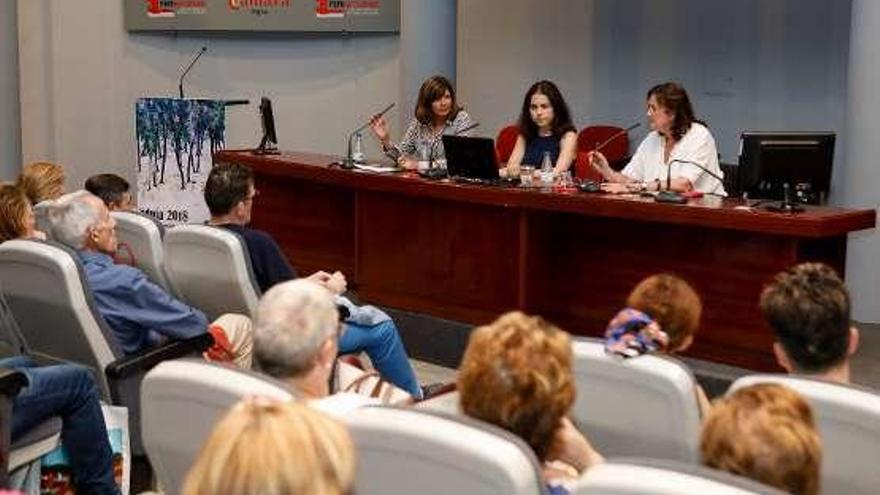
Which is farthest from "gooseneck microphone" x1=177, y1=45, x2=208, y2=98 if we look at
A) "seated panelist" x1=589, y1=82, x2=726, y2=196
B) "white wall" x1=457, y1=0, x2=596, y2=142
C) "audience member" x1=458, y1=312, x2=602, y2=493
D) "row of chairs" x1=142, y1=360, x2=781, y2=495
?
"audience member" x1=458, y1=312, x2=602, y2=493

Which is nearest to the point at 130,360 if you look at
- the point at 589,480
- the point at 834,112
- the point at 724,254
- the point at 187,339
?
the point at 187,339

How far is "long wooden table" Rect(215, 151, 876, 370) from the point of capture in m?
5.14

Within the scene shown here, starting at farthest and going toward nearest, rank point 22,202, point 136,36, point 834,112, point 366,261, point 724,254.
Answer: point 136,36 → point 834,112 → point 366,261 → point 724,254 → point 22,202

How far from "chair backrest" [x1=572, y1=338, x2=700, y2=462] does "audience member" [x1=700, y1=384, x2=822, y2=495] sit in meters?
0.61

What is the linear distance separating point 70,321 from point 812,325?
2294 mm

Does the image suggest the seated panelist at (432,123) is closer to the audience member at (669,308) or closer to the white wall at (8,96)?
the white wall at (8,96)

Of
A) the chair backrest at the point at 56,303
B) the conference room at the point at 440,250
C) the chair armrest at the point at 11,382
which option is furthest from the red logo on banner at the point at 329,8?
the chair armrest at the point at 11,382

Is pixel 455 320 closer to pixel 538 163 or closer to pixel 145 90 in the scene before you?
pixel 538 163

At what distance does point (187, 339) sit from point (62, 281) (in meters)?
0.45

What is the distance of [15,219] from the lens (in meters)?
4.32

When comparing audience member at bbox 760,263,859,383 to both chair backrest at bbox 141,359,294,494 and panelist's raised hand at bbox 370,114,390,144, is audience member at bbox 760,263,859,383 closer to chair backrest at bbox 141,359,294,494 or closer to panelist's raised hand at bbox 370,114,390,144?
chair backrest at bbox 141,359,294,494

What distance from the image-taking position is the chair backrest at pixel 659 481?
5.99ft

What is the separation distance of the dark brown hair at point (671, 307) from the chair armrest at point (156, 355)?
157 cm

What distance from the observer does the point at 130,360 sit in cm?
387
